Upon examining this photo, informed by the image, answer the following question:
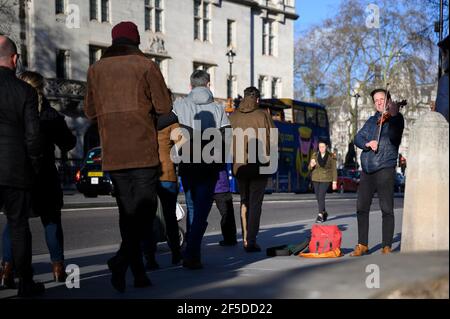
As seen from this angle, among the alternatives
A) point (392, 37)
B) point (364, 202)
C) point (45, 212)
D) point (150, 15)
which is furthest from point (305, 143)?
point (45, 212)

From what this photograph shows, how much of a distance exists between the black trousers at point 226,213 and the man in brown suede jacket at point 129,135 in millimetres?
3779

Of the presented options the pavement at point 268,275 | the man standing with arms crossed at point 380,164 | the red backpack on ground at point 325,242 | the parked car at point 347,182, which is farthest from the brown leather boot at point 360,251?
the parked car at point 347,182

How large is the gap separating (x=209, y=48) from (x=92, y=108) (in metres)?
43.1

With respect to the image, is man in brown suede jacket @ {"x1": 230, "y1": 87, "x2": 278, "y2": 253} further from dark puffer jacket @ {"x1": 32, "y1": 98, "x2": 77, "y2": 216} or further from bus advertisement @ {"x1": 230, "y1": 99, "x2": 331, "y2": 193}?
bus advertisement @ {"x1": 230, "y1": 99, "x2": 331, "y2": 193}

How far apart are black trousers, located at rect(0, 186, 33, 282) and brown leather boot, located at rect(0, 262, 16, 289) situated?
0.69m

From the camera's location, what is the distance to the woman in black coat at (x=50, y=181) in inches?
258

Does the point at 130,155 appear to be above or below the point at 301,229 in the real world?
above

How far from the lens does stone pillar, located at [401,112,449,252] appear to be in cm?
535

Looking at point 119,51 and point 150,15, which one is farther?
point 150,15

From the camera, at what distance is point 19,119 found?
5664mm

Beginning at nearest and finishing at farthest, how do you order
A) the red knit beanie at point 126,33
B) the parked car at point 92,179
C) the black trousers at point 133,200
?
the black trousers at point 133,200 → the red knit beanie at point 126,33 → the parked car at point 92,179

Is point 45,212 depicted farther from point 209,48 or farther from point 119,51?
point 209,48

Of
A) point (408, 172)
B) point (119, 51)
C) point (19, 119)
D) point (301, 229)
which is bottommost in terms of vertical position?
point (301, 229)

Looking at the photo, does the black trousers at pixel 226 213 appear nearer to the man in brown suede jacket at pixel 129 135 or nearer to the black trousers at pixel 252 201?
the black trousers at pixel 252 201
